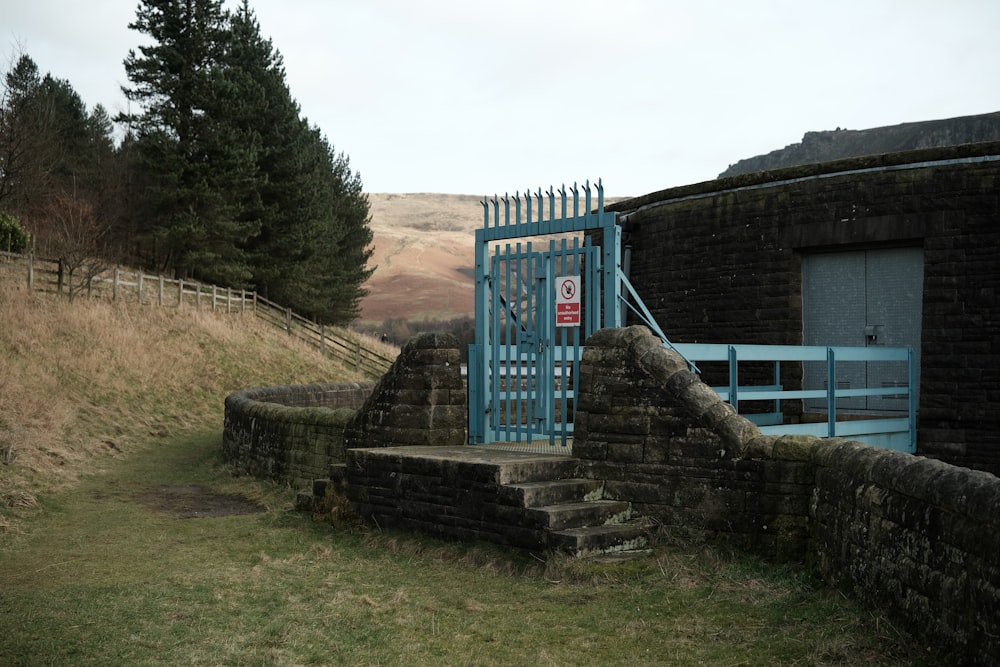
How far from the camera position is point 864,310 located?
504 inches

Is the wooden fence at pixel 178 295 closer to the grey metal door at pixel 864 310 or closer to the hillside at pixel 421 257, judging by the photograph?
the grey metal door at pixel 864 310

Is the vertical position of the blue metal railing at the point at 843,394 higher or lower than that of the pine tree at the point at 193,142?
lower

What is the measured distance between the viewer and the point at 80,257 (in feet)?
92.3

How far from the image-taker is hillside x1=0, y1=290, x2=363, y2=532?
1512cm

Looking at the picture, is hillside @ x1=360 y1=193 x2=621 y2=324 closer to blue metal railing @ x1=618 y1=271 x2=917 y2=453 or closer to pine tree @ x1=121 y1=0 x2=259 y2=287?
pine tree @ x1=121 y1=0 x2=259 y2=287

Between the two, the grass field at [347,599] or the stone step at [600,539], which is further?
the stone step at [600,539]

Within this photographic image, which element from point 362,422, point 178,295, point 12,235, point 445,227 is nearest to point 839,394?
point 362,422

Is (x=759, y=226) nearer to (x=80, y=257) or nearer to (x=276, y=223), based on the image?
(x=80, y=257)

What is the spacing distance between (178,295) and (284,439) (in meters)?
18.3

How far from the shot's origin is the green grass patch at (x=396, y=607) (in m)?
5.52

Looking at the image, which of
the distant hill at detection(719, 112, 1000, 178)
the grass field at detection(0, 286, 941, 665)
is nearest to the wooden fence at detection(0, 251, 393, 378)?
the grass field at detection(0, 286, 941, 665)

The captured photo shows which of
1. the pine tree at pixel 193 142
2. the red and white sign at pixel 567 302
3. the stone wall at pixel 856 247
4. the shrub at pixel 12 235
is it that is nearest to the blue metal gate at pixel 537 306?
the red and white sign at pixel 567 302

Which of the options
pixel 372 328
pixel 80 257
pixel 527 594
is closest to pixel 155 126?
pixel 80 257

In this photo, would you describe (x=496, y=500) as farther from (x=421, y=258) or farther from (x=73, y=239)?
(x=421, y=258)
